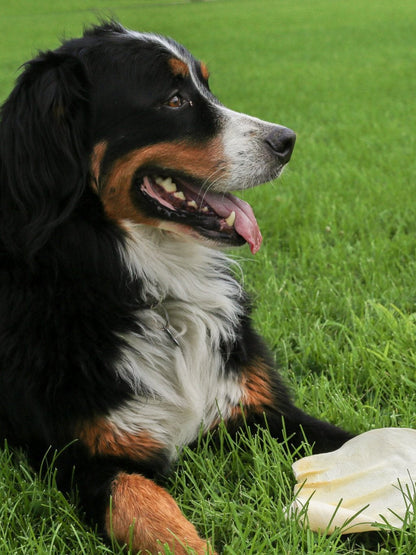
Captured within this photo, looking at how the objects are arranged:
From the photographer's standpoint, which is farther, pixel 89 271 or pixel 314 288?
pixel 314 288

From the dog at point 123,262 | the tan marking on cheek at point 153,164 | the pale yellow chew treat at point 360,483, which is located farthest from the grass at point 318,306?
the tan marking on cheek at point 153,164

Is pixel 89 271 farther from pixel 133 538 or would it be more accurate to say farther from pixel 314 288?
pixel 314 288

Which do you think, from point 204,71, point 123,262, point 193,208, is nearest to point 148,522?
point 123,262

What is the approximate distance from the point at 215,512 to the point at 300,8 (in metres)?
24.2

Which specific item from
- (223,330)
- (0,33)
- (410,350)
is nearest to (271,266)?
(410,350)

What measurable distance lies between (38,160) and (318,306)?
6.46 feet

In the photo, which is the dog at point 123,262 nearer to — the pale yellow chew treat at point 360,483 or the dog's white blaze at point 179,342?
the dog's white blaze at point 179,342

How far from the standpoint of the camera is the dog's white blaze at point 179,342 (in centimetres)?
259

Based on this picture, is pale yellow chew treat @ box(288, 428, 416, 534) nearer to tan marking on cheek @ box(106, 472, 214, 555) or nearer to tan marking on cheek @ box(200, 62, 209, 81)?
tan marking on cheek @ box(106, 472, 214, 555)

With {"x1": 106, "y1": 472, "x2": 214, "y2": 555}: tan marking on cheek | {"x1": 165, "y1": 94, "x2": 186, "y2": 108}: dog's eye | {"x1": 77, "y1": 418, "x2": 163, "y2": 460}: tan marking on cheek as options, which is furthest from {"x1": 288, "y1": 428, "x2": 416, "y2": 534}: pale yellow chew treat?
{"x1": 165, "y1": 94, "x2": 186, "y2": 108}: dog's eye

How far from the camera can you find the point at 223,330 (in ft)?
9.10

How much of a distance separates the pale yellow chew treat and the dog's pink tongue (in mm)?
808

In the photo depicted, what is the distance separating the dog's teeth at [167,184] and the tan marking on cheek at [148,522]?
105 cm

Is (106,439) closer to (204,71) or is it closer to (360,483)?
(360,483)
